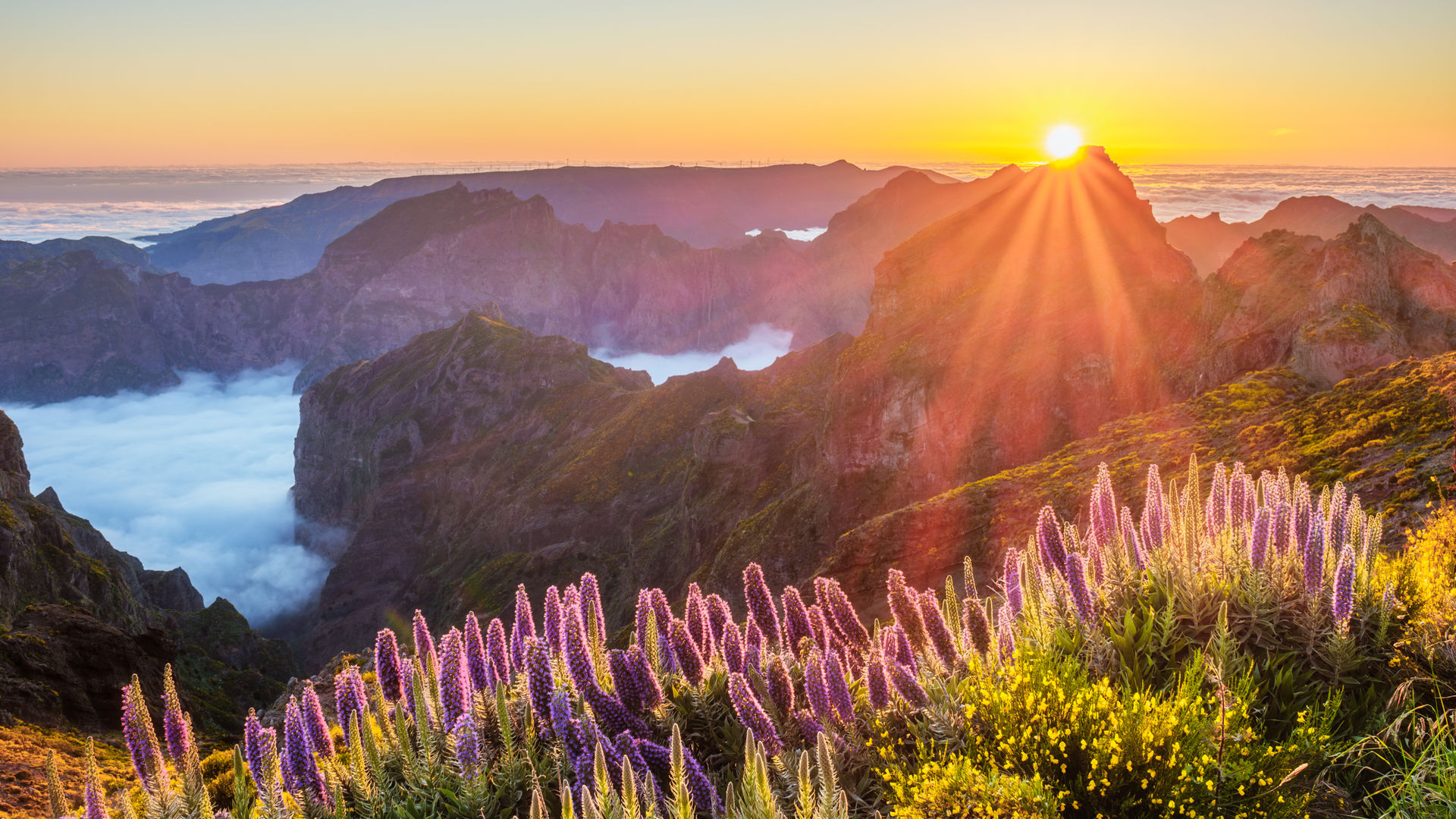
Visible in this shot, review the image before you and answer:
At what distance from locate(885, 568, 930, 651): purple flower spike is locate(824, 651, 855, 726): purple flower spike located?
1.06 metres

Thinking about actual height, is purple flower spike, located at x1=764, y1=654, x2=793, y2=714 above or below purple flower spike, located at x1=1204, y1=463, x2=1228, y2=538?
below

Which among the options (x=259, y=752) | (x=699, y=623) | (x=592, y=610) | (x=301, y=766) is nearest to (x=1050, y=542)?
(x=699, y=623)

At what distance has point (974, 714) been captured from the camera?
6.82 metres

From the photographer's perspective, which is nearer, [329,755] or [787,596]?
[329,755]

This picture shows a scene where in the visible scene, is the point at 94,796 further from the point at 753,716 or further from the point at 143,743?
the point at 753,716

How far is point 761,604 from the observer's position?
8.95 m

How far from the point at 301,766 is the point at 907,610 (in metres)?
5.67

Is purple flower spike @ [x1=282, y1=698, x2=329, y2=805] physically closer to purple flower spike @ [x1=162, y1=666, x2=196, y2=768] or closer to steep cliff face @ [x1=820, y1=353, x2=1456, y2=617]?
purple flower spike @ [x1=162, y1=666, x2=196, y2=768]

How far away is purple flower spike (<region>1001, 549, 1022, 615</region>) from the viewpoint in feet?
26.7

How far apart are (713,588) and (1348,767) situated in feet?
180

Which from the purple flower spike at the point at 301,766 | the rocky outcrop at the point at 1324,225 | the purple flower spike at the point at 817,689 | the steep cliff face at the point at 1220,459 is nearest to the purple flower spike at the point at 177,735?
the purple flower spike at the point at 301,766

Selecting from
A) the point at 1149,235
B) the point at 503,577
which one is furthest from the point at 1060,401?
the point at 503,577

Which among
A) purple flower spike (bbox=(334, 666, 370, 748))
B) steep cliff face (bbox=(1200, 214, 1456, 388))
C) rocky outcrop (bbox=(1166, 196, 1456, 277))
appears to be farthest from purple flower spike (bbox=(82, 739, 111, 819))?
rocky outcrop (bbox=(1166, 196, 1456, 277))

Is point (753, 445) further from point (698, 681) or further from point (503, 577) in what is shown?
point (698, 681)
